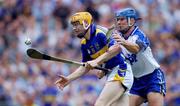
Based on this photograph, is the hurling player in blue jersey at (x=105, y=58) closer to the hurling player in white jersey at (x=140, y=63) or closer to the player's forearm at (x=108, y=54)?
the player's forearm at (x=108, y=54)

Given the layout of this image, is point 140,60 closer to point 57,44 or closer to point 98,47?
point 98,47

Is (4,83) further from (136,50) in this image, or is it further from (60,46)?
(136,50)

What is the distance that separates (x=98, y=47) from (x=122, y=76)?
564 mm

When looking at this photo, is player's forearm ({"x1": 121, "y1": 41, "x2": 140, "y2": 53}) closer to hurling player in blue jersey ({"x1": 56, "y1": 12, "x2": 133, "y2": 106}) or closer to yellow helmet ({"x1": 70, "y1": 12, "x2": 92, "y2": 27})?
hurling player in blue jersey ({"x1": 56, "y1": 12, "x2": 133, "y2": 106})

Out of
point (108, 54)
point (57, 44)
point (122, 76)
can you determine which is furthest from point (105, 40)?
point (57, 44)

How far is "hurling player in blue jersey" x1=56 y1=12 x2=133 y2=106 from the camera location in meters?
13.2

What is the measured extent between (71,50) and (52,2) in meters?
1.67

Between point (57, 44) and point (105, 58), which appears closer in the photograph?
point (105, 58)

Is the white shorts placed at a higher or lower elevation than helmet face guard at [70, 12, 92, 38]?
lower

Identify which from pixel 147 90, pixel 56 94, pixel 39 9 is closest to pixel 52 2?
pixel 39 9

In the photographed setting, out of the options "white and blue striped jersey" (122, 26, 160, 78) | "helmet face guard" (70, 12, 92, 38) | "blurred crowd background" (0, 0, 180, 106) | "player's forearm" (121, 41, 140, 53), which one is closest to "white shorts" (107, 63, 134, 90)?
"white and blue striped jersey" (122, 26, 160, 78)

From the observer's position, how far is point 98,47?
13.4 meters

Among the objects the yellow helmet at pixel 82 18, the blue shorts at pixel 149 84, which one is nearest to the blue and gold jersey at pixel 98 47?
the yellow helmet at pixel 82 18

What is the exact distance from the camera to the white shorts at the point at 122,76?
44.2 ft
